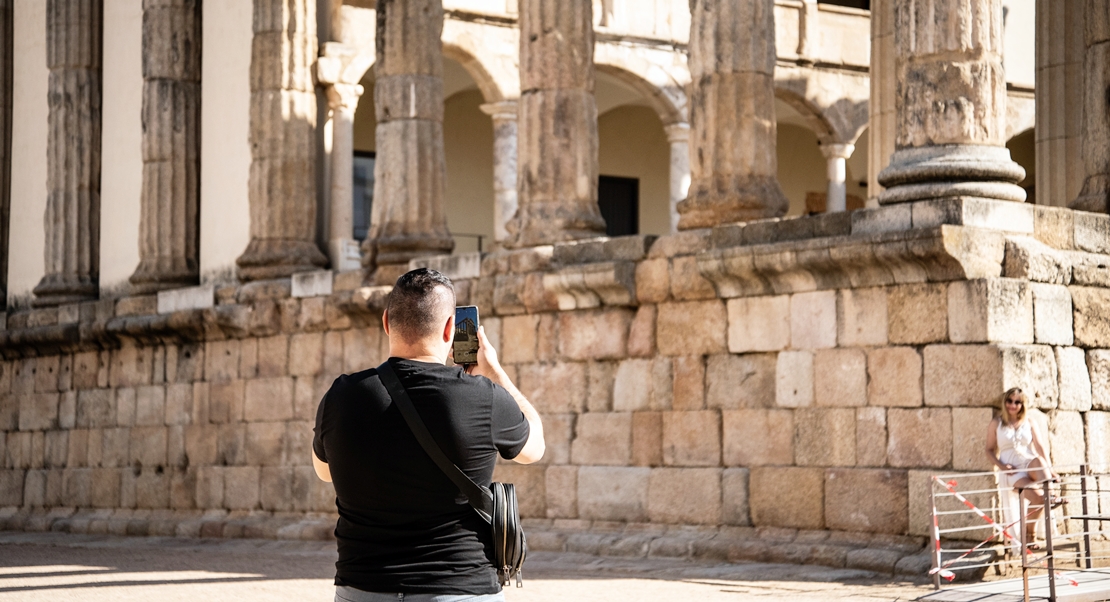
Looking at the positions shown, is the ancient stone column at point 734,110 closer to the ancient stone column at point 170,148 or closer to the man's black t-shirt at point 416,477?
the ancient stone column at point 170,148

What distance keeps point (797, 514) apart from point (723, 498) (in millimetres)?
649

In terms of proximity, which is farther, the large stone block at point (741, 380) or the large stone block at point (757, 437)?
the large stone block at point (741, 380)

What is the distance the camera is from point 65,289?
18094mm

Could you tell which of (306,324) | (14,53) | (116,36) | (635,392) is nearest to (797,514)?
(635,392)

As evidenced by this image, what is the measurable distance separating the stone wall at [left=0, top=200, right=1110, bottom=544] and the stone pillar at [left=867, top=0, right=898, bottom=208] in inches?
128

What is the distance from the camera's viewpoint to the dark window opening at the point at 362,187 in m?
21.4

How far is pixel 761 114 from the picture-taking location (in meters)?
11.4

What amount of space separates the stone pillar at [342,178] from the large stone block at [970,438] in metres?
7.44

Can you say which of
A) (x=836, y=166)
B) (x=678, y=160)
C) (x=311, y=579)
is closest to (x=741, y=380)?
(x=311, y=579)

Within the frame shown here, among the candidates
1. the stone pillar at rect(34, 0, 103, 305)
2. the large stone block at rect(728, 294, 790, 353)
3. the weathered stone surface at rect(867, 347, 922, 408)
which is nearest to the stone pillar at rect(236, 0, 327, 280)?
the stone pillar at rect(34, 0, 103, 305)

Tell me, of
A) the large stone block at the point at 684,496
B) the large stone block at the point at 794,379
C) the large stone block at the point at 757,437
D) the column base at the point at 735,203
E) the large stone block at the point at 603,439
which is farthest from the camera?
the large stone block at the point at 603,439

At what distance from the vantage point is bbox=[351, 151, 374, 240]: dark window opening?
70.1 feet

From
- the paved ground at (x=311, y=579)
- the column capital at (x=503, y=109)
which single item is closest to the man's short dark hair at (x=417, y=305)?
the paved ground at (x=311, y=579)

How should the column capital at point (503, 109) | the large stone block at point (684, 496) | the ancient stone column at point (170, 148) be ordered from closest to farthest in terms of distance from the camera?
the large stone block at point (684, 496) → the ancient stone column at point (170, 148) → the column capital at point (503, 109)
